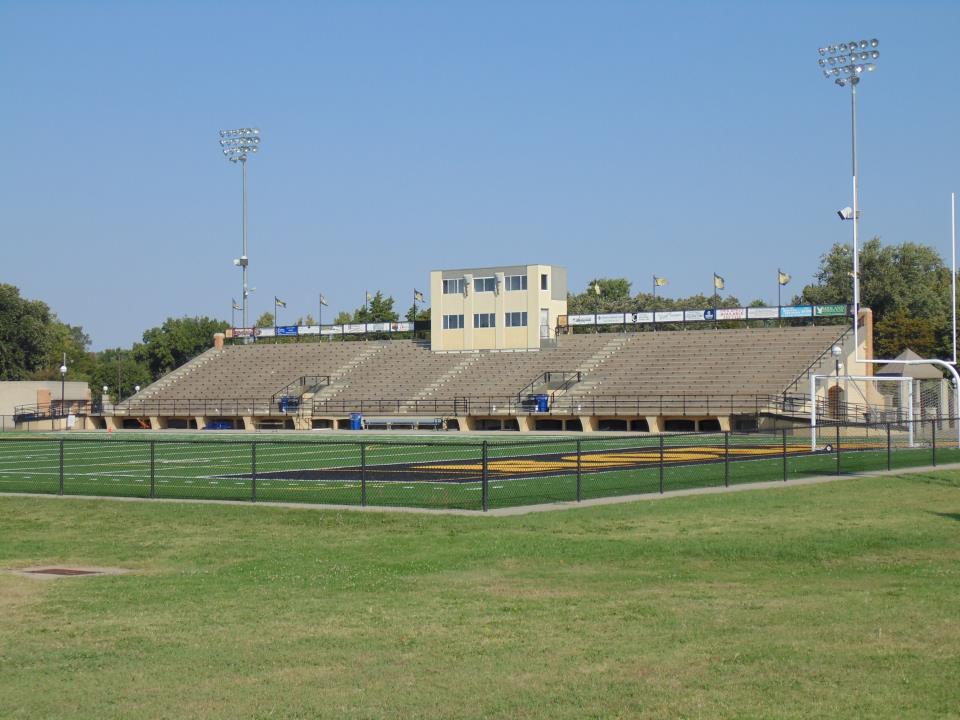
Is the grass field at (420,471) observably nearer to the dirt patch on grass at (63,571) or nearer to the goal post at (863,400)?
the dirt patch on grass at (63,571)

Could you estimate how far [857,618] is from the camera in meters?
11.5

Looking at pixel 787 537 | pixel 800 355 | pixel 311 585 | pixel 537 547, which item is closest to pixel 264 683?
pixel 311 585

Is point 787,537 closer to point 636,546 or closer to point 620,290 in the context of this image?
point 636,546

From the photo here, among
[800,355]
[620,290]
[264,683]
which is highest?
[620,290]

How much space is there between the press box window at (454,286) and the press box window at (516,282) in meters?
3.20

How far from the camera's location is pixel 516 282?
82.1 meters

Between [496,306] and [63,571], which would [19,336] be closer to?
[496,306]

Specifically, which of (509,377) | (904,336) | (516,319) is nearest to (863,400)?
(509,377)

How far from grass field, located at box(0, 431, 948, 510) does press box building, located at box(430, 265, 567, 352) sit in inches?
1554

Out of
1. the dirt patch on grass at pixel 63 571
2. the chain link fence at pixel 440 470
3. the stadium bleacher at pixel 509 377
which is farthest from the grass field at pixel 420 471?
the stadium bleacher at pixel 509 377

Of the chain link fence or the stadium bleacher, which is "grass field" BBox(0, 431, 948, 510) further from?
the stadium bleacher

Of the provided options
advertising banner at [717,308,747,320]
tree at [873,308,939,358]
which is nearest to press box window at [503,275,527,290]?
advertising banner at [717,308,747,320]

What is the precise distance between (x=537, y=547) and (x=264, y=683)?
758 cm

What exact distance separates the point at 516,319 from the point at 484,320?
8.19 ft
